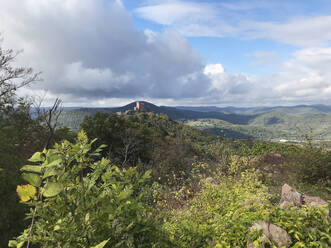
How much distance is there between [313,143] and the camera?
443 inches

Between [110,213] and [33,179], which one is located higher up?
[33,179]

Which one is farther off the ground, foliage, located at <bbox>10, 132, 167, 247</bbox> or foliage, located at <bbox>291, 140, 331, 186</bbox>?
foliage, located at <bbox>10, 132, 167, 247</bbox>

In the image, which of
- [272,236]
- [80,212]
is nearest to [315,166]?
[272,236]

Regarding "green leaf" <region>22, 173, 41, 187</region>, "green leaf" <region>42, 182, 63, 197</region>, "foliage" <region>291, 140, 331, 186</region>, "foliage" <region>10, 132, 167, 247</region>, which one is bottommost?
"foliage" <region>291, 140, 331, 186</region>

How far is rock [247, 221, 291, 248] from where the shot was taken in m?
2.99

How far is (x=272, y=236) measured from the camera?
3.14 meters

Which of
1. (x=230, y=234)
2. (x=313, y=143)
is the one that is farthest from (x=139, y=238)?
(x=313, y=143)

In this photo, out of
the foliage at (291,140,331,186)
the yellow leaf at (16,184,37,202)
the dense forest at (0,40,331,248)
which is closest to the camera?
the yellow leaf at (16,184,37,202)

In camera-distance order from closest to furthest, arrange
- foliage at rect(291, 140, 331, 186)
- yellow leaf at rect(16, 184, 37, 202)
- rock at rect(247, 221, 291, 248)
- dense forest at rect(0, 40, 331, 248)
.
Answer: yellow leaf at rect(16, 184, 37, 202), dense forest at rect(0, 40, 331, 248), rock at rect(247, 221, 291, 248), foliage at rect(291, 140, 331, 186)

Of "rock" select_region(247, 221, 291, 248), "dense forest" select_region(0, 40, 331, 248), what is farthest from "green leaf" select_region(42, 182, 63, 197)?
"rock" select_region(247, 221, 291, 248)

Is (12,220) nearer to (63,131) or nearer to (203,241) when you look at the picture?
(203,241)

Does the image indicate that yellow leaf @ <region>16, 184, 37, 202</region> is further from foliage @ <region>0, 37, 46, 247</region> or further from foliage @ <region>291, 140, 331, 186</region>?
foliage @ <region>291, 140, 331, 186</region>

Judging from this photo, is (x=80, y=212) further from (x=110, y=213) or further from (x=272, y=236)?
(x=272, y=236)

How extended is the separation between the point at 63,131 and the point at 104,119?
6.78 metres
